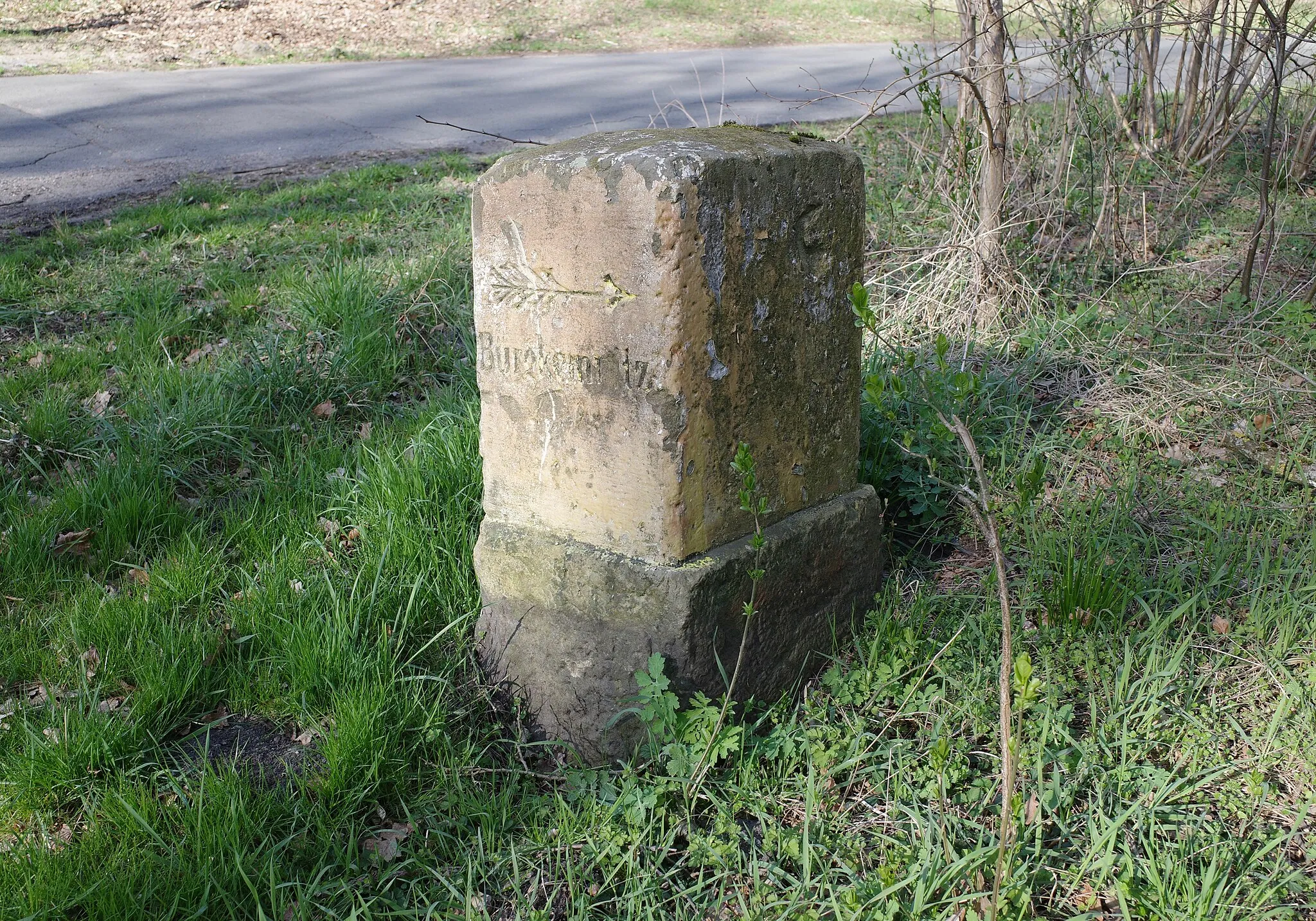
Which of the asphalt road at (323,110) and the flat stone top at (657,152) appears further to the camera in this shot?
the asphalt road at (323,110)

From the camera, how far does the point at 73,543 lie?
293cm

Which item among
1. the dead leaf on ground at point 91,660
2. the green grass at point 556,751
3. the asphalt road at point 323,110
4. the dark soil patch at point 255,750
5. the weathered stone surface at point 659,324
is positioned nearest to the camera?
the green grass at point 556,751

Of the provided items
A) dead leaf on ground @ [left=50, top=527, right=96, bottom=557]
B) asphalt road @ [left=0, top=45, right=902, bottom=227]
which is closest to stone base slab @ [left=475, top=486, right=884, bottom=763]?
dead leaf on ground @ [left=50, top=527, right=96, bottom=557]

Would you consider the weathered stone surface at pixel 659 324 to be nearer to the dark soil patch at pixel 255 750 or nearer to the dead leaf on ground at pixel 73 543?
the dark soil patch at pixel 255 750

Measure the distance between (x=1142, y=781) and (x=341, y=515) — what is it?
2.35 meters

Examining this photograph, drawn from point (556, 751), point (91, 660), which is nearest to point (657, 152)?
point (556, 751)

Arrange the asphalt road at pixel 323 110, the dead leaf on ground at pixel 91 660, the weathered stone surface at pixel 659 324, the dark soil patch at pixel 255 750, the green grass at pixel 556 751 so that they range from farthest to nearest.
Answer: the asphalt road at pixel 323 110, the dead leaf on ground at pixel 91 660, the dark soil patch at pixel 255 750, the weathered stone surface at pixel 659 324, the green grass at pixel 556 751

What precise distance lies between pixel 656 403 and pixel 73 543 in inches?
77.1

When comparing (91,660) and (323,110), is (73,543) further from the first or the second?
(323,110)

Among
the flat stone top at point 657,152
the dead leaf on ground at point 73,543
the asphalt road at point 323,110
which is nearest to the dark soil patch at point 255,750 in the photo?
the dead leaf on ground at point 73,543

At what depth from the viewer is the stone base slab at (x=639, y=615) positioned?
2.24 m

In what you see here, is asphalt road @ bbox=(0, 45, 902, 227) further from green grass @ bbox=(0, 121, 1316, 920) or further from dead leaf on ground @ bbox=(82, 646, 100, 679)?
dead leaf on ground @ bbox=(82, 646, 100, 679)

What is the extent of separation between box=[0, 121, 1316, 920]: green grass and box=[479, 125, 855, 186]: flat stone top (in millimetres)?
767

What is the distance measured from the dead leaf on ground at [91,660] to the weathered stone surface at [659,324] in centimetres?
106
